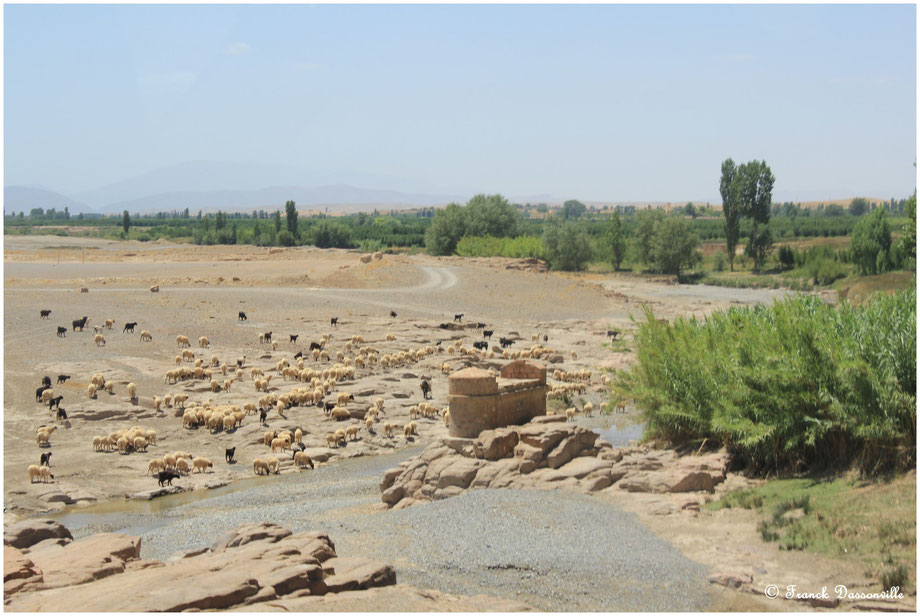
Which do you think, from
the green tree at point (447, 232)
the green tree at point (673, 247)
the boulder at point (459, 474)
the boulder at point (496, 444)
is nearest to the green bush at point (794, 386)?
the boulder at point (496, 444)

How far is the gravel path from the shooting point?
1300 centimetres

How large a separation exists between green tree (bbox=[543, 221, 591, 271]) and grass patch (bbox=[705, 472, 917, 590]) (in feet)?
233

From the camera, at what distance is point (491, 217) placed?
3595 inches

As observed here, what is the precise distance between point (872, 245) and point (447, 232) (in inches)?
1496

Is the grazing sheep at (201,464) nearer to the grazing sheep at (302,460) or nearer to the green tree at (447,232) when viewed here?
the grazing sheep at (302,460)

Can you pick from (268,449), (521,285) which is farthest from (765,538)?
(521,285)

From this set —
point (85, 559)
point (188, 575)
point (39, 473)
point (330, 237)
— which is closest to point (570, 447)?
point (188, 575)

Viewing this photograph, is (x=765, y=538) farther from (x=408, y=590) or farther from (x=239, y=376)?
(x=239, y=376)

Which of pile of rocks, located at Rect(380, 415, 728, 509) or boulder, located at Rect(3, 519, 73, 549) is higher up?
pile of rocks, located at Rect(380, 415, 728, 509)

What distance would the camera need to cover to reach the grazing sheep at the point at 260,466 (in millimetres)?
23688

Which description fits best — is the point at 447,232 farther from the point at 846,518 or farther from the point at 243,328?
the point at 846,518

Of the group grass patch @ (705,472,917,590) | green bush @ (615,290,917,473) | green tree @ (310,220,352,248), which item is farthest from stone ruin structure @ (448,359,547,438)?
green tree @ (310,220,352,248)

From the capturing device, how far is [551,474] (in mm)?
19062

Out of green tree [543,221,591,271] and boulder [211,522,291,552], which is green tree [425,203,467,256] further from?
boulder [211,522,291,552]
